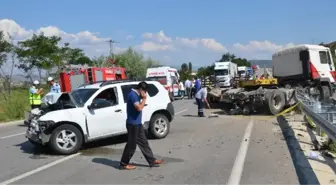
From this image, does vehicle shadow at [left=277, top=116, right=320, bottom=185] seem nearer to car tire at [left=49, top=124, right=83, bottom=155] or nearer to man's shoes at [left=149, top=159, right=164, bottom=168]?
man's shoes at [left=149, top=159, right=164, bottom=168]

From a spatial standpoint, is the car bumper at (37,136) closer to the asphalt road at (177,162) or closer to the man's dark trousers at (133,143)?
the asphalt road at (177,162)

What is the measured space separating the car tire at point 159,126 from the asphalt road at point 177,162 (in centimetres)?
22

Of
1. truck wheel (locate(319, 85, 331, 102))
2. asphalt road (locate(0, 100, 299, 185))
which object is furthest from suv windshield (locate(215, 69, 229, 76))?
asphalt road (locate(0, 100, 299, 185))

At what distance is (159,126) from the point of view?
1163cm

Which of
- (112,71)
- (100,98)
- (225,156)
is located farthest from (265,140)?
(112,71)

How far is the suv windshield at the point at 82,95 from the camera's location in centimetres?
1021

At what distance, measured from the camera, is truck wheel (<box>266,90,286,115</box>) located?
1744 centimetres

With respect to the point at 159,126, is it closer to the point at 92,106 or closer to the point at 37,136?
the point at 92,106

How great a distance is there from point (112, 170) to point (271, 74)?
17441mm

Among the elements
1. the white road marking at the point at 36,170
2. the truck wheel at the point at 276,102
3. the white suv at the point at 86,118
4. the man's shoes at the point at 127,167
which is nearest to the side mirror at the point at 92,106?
the white suv at the point at 86,118

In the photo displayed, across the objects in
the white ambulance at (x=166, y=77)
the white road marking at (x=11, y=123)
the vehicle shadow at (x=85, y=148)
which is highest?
the white ambulance at (x=166, y=77)

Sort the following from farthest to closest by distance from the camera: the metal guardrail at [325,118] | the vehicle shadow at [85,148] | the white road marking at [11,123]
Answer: the white road marking at [11,123] → the vehicle shadow at [85,148] → the metal guardrail at [325,118]

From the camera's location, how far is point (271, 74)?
23.7 metres

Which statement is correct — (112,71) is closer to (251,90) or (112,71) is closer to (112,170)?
(251,90)
